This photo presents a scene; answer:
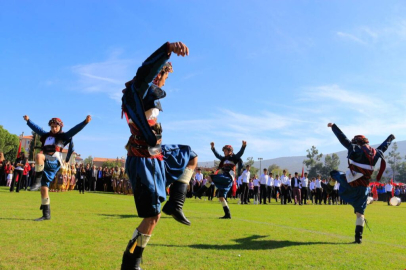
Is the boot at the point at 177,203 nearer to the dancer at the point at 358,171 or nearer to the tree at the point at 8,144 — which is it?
the dancer at the point at 358,171

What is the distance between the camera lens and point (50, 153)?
839 cm

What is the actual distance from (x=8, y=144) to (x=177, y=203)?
110626mm

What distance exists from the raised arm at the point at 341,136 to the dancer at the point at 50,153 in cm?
591

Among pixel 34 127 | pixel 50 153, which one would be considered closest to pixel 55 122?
pixel 34 127

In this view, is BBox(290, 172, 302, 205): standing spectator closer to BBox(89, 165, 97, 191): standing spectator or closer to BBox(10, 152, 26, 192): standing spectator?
BBox(89, 165, 97, 191): standing spectator

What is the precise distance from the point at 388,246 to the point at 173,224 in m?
4.63

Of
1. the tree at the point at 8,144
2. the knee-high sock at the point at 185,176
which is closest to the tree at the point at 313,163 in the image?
the tree at the point at 8,144

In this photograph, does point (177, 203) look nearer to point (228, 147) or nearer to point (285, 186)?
point (228, 147)

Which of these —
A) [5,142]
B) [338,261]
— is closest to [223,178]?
[338,261]

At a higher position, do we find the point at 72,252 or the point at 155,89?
the point at 155,89

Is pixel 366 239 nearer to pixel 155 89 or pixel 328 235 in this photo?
pixel 328 235

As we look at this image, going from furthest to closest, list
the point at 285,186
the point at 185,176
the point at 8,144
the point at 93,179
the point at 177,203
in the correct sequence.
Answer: the point at 8,144 < the point at 93,179 < the point at 285,186 < the point at 185,176 < the point at 177,203

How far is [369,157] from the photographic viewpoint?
291 inches

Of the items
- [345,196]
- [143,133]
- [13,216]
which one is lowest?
[13,216]
